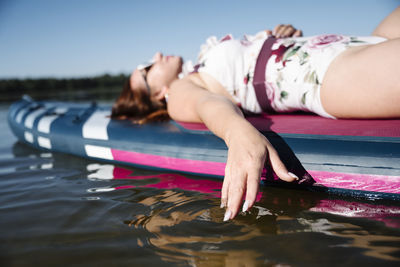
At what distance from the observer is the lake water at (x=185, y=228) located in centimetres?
97

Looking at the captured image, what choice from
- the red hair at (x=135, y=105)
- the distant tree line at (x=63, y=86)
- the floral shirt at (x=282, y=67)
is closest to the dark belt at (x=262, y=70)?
the floral shirt at (x=282, y=67)

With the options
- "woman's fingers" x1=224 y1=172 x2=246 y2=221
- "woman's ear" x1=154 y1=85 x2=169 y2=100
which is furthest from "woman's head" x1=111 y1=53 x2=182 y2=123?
"woman's fingers" x1=224 y1=172 x2=246 y2=221

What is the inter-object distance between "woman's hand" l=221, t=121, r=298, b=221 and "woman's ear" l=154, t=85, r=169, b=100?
167 cm

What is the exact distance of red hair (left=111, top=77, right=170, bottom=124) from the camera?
2764 millimetres

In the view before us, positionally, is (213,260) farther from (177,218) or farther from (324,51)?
(324,51)

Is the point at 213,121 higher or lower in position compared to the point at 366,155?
higher

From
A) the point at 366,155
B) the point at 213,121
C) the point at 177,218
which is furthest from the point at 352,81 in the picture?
the point at 177,218

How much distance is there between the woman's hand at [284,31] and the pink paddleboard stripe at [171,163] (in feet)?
3.96

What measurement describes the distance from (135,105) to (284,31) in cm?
154

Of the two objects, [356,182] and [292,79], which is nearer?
[356,182]

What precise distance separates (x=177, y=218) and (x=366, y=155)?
36.7 inches

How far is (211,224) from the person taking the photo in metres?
1.17

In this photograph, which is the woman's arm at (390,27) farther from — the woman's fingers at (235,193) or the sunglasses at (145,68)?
the sunglasses at (145,68)

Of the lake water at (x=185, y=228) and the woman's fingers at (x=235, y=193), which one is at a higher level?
the woman's fingers at (x=235, y=193)
